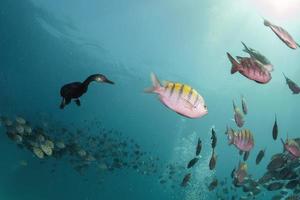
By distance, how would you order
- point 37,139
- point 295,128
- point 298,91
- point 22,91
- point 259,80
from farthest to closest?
point 22,91 → point 295,128 → point 37,139 → point 298,91 → point 259,80

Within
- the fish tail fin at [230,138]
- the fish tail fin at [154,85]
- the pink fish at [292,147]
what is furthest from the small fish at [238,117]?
the fish tail fin at [154,85]

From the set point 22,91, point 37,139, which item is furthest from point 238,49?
point 22,91

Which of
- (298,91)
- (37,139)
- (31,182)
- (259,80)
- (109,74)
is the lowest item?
(31,182)

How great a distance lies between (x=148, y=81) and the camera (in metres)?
46.2

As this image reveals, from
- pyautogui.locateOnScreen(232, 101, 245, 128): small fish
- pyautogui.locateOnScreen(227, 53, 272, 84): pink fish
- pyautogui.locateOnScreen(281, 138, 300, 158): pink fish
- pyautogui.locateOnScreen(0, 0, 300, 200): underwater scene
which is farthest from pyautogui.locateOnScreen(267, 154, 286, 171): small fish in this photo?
pyautogui.locateOnScreen(227, 53, 272, 84): pink fish

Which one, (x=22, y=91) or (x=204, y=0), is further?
(x=22, y=91)

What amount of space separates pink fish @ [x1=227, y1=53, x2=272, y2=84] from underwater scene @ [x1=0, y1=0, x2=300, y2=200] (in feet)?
0.05

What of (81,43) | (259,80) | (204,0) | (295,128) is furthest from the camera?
(295,128)

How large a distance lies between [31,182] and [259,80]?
189 feet

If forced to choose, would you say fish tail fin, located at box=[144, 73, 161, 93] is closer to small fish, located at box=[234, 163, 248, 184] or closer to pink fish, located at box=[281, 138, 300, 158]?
pink fish, located at box=[281, 138, 300, 158]

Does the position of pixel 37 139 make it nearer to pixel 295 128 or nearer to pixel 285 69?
pixel 285 69

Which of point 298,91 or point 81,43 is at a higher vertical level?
point 81,43

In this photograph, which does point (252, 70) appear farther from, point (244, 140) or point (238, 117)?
point (238, 117)

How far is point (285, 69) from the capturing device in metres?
34.6
